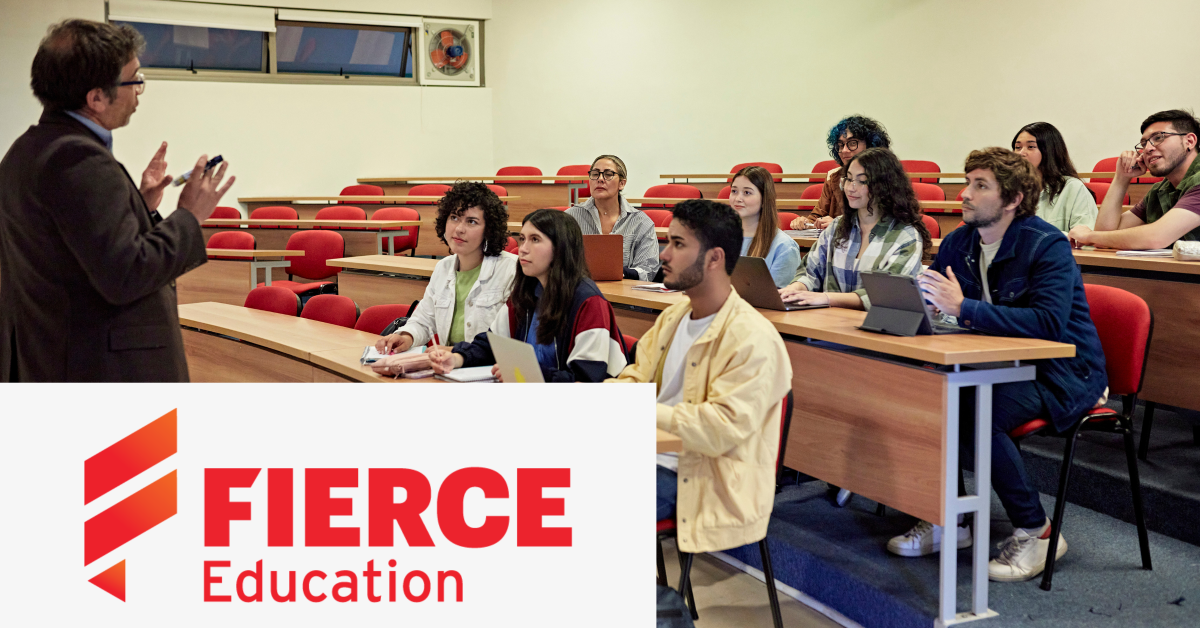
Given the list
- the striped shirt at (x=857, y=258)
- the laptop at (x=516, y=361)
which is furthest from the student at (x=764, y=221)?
the laptop at (x=516, y=361)

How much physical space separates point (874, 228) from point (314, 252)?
3.99 metres

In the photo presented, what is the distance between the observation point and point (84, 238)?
64.6 inches

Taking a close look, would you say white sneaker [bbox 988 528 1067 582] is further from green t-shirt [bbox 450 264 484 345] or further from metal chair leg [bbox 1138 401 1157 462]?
green t-shirt [bbox 450 264 484 345]

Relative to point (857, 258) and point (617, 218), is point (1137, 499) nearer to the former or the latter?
point (857, 258)

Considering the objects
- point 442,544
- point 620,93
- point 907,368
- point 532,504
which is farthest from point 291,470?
point 620,93

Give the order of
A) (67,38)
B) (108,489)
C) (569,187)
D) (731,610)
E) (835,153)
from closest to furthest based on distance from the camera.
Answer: (108,489), (67,38), (731,610), (835,153), (569,187)

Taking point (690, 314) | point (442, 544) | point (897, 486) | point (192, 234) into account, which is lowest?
point (897, 486)

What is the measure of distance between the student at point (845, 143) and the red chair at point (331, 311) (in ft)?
7.00

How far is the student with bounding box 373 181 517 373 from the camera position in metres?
3.03

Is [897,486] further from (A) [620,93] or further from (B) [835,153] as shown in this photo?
(A) [620,93]

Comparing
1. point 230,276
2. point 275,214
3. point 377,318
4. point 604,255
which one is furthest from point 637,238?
point 275,214

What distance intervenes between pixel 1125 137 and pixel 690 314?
5.59 metres

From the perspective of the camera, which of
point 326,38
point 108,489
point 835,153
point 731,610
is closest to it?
point 108,489

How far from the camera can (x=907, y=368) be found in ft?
7.38
